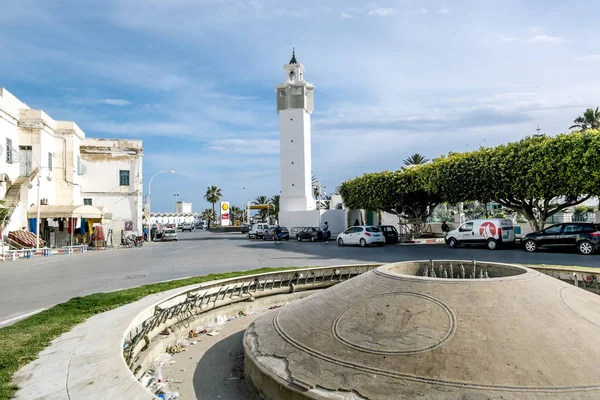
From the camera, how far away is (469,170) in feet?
84.8

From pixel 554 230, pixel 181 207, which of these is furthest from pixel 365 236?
pixel 181 207

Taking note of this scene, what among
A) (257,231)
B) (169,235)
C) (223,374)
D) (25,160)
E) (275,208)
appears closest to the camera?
(223,374)

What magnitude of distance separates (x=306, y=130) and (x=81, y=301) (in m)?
45.4

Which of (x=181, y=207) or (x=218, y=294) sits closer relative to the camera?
(x=218, y=294)

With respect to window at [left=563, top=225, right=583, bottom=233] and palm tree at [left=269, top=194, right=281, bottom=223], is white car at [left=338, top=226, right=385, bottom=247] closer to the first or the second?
window at [left=563, top=225, right=583, bottom=233]

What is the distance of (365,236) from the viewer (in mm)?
28312

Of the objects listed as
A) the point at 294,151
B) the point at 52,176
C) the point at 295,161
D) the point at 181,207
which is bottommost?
the point at 52,176

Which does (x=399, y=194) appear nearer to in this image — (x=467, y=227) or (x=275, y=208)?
(x=467, y=227)

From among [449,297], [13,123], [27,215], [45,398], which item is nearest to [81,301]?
[45,398]

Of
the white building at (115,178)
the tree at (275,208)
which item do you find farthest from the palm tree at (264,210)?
the white building at (115,178)

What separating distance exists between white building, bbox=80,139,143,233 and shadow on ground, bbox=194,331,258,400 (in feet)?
121

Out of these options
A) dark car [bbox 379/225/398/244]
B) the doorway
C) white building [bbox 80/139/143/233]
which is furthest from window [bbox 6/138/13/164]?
dark car [bbox 379/225/398/244]

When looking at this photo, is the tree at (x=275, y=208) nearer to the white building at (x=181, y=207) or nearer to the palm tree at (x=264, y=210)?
the palm tree at (x=264, y=210)

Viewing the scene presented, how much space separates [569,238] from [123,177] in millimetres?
37744
